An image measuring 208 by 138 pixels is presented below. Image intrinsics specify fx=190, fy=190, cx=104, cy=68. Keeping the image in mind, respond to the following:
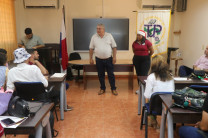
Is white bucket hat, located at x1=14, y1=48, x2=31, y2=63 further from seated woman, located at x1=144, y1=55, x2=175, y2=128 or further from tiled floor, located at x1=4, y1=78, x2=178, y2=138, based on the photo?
seated woman, located at x1=144, y1=55, x2=175, y2=128

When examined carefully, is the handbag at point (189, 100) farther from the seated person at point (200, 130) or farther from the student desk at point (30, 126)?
the student desk at point (30, 126)

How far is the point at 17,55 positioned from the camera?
90.6 inches

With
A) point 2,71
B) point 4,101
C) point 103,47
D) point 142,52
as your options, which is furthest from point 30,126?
point 142,52

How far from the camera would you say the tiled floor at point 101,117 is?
2.79 m

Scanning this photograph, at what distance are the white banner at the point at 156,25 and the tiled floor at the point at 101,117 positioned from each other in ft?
5.51

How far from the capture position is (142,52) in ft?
13.9

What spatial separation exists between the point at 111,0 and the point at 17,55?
4.29 metres

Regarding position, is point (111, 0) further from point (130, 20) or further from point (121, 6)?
point (130, 20)

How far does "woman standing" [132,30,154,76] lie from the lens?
418 cm

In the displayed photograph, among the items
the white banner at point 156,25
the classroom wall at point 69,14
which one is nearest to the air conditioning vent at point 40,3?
the classroom wall at point 69,14

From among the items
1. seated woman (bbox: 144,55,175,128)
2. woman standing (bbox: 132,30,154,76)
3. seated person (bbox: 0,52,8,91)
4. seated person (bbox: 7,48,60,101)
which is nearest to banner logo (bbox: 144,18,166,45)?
woman standing (bbox: 132,30,154,76)

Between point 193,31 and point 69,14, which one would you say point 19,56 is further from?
point 193,31

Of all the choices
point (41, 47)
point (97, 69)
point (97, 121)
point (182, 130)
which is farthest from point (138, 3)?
point (182, 130)

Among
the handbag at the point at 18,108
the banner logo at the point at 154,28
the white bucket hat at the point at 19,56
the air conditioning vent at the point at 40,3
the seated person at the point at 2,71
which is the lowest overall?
the handbag at the point at 18,108
